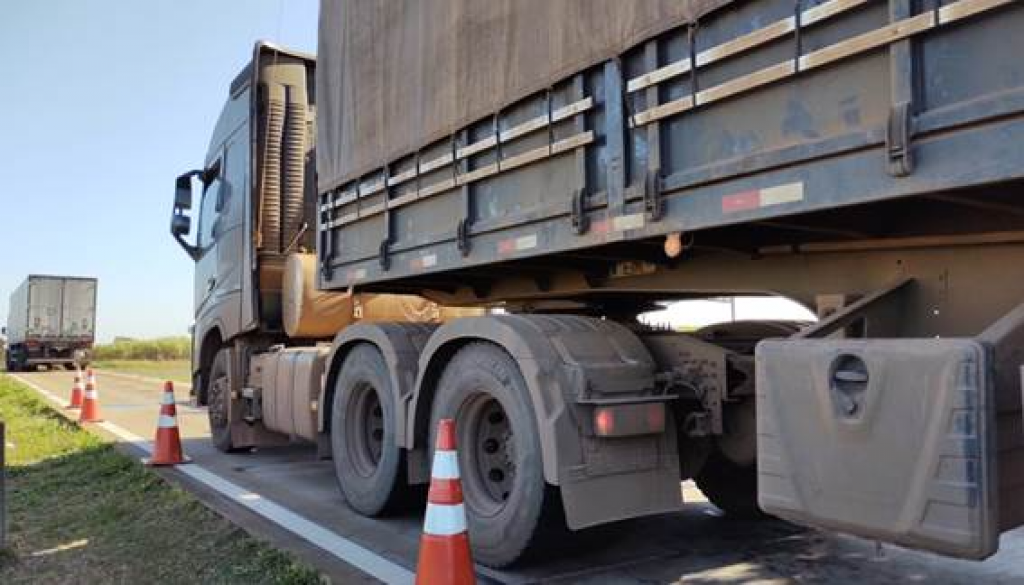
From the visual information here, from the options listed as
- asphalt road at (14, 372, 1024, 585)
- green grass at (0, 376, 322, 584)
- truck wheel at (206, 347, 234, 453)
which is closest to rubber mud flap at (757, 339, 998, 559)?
asphalt road at (14, 372, 1024, 585)

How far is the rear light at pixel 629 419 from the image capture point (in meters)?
3.88

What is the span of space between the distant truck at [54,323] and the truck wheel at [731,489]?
36828mm

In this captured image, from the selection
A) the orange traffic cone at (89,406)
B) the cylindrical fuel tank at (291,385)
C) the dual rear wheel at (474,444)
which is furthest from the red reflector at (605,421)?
the orange traffic cone at (89,406)

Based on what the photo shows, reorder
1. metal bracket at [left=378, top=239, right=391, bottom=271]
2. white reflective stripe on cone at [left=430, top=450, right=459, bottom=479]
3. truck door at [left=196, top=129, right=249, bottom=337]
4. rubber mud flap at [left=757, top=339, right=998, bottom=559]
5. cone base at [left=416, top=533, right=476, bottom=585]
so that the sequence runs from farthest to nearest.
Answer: truck door at [left=196, top=129, right=249, bottom=337]
metal bracket at [left=378, top=239, right=391, bottom=271]
white reflective stripe on cone at [left=430, top=450, right=459, bottom=479]
cone base at [left=416, top=533, right=476, bottom=585]
rubber mud flap at [left=757, top=339, right=998, bottom=559]

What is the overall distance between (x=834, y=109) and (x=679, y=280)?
1.72 meters

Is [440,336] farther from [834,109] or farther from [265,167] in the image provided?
[265,167]

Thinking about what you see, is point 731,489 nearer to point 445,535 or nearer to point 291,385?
point 445,535

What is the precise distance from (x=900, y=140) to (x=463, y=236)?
9.08 ft

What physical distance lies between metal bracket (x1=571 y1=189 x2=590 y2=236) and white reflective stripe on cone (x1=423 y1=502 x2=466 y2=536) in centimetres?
135

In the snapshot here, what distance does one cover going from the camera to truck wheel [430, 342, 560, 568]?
13.6 ft

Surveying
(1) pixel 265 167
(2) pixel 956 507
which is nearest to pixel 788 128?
(2) pixel 956 507

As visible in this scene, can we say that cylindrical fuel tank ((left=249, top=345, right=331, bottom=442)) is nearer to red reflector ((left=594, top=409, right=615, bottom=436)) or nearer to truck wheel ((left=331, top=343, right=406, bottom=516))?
truck wheel ((left=331, top=343, right=406, bottom=516))

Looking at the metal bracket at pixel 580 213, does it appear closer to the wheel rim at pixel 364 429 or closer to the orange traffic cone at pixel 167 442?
the wheel rim at pixel 364 429

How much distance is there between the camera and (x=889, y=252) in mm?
3340
